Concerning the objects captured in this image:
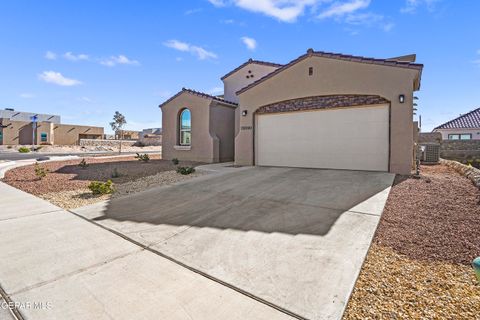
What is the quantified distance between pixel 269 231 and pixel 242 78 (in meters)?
15.0

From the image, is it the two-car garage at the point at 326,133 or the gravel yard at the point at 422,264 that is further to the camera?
the two-car garage at the point at 326,133

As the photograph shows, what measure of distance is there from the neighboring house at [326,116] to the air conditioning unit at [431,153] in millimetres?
4047

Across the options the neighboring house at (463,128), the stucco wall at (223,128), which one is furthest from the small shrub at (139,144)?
the neighboring house at (463,128)

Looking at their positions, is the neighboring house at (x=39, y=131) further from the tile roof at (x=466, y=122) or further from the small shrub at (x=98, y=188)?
the tile roof at (x=466, y=122)

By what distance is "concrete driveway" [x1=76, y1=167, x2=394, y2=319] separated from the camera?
2.58m

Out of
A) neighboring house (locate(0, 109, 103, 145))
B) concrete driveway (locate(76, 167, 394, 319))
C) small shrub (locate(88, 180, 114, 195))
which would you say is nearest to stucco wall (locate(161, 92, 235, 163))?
concrete driveway (locate(76, 167, 394, 319))

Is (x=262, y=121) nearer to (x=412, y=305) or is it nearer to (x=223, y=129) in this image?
(x=223, y=129)

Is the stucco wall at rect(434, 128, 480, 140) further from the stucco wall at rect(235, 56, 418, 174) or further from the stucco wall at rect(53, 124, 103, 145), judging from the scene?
the stucco wall at rect(53, 124, 103, 145)

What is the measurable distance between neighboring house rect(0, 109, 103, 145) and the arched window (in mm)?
28597

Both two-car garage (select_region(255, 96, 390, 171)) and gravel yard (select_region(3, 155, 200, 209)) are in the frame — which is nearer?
gravel yard (select_region(3, 155, 200, 209))

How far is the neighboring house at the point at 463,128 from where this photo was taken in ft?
77.1

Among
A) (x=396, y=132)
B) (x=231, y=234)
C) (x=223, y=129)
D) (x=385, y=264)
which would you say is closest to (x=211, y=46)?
(x=223, y=129)

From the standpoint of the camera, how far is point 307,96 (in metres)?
10.3

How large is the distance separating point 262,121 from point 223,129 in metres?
3.53
